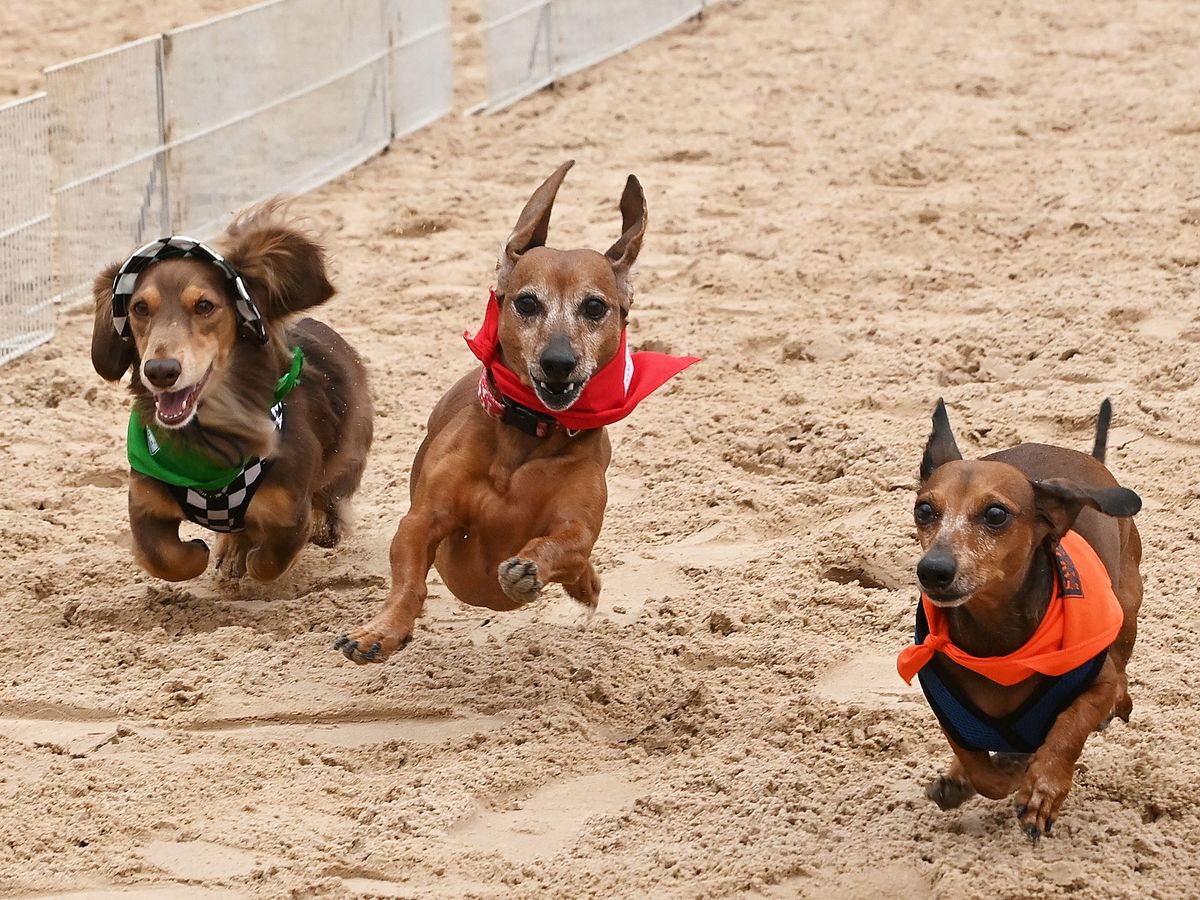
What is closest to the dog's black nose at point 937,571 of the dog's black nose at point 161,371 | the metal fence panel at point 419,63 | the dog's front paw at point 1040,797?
the dog's front paw at point 1040,797

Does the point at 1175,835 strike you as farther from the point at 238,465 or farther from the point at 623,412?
the point at 238,465

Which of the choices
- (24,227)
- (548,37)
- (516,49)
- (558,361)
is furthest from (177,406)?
(548,37)

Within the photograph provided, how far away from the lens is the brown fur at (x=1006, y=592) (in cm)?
295

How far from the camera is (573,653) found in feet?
13.1

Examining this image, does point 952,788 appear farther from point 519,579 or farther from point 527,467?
point 527,467

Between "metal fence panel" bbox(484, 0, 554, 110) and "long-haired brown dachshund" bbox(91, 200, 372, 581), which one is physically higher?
"long-haired brown dachshund" bbox(91, 200, 372, 581)

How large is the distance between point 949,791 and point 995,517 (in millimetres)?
537

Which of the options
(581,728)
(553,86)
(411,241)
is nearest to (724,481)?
(581,728)

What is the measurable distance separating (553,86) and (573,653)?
18.0 feet

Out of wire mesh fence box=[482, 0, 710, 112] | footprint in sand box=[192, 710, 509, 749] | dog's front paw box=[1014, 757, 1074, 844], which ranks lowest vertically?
wire mesh fence box=[482, 0, 710, 112]

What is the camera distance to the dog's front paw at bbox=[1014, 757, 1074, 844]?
2.91 m

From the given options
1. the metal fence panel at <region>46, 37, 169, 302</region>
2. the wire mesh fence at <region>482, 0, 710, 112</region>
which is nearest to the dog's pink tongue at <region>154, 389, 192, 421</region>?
the metal fence panel at <region>46, 37, 169, 302</region>

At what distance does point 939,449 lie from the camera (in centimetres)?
327

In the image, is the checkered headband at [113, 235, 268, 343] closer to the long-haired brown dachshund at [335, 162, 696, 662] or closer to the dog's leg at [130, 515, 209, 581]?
the dog's leg at [130, 515, 209, 581]
